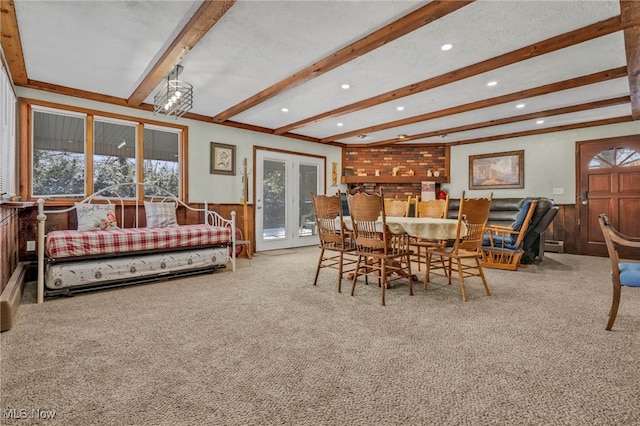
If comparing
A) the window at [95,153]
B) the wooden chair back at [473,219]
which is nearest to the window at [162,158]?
the window at [95,153]

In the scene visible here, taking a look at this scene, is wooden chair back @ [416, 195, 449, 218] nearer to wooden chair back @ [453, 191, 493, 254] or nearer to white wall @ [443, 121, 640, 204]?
wooden chair back @ [453, 191, 493, 254]

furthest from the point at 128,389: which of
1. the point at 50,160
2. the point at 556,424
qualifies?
the point at 50,160

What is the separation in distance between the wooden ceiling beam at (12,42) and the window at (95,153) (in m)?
0.44

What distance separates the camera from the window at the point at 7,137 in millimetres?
2750

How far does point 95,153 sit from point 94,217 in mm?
1060

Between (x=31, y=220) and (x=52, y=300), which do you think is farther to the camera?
(x=31, y=220)

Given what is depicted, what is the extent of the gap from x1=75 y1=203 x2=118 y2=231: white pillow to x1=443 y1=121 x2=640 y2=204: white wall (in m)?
6.67

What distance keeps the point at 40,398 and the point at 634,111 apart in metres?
6.95

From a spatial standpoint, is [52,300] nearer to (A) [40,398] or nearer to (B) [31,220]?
(B) [31,220]

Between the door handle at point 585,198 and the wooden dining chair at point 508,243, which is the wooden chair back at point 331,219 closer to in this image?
the wooden dining chair at point 508,243

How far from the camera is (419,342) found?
2.00 metres

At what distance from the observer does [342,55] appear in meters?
3.01

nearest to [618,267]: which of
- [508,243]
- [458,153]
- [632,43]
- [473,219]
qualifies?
[473,219]

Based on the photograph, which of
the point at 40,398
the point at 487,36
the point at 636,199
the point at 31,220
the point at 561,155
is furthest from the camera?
the point at 561,155
